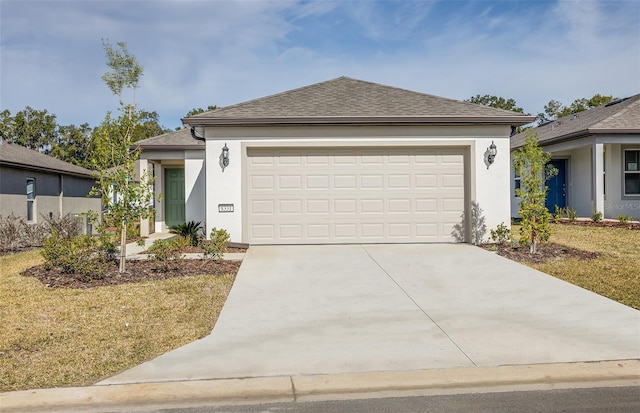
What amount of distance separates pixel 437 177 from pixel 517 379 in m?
8.43

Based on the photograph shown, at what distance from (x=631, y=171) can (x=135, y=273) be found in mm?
18331

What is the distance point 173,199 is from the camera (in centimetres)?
1767

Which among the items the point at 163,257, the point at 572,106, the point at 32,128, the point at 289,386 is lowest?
the point at 289,386

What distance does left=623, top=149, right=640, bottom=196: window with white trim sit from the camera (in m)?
18.1

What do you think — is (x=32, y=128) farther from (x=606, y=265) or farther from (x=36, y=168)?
(x=606, y=265)

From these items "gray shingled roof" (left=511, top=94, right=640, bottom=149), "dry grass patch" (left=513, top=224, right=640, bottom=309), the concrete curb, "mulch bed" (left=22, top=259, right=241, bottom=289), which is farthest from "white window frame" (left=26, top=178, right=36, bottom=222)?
"gray shingled roof" (left=511, top=94, right=640, bottom=149)

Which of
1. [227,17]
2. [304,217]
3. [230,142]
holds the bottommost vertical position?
[304,217]

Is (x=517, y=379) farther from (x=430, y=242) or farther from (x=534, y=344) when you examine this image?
(x=430, y=242)

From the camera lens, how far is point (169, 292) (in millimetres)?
7363

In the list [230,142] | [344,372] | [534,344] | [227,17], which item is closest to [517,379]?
[534,344]

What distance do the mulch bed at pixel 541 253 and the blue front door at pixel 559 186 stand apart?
10962mm

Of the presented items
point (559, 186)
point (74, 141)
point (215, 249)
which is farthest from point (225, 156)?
point (74, 141)

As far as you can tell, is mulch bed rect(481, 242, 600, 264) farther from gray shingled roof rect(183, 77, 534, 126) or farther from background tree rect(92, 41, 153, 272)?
background tree rect(92, 41, 153, 272)

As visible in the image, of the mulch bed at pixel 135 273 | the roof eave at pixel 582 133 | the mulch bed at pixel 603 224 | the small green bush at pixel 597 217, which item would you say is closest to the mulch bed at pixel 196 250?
the mulch bed at pixel 135 273
